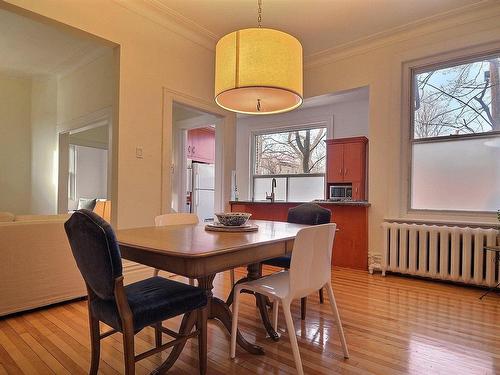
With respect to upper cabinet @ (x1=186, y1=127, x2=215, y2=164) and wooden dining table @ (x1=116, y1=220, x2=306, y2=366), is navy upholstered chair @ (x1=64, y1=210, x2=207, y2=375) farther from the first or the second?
upper cabinet @ (x1=186, y1=127, x2=215, y2=164)

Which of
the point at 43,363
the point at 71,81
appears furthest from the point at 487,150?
the point at 71,81

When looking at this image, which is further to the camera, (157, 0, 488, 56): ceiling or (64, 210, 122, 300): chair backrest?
(157, 0, 488, 56): ceiling

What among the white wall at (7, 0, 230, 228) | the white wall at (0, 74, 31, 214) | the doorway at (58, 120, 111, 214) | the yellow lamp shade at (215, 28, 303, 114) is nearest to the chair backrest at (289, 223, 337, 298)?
the yellow lamp shade at (215, 28, 303, 114)

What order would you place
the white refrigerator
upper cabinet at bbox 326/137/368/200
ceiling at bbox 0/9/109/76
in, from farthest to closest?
the white refrigerator → upper cabinet at bbox 326/137/368/200 → ceiling at bbox 0/9/109/76

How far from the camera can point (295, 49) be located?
77.9 inches

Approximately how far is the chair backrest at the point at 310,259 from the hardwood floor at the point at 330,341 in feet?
1.54

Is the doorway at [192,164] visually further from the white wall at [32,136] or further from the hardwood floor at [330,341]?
the hardwood floor at [330,341]

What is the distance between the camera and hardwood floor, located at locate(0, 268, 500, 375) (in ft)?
5.53

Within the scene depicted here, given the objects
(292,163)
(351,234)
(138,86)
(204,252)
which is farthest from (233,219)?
(292,163)

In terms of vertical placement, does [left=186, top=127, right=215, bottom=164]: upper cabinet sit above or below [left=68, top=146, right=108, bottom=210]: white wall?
above

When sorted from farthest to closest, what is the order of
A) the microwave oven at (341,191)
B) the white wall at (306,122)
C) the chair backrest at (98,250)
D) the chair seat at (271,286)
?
the white wall at (306,122) < the microwave oven at (341,191) < the chair seat at (271,286) < the chair backrest at (98,250)

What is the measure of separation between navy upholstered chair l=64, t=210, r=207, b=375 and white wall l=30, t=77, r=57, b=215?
176 inches

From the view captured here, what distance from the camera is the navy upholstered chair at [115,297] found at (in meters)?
1.27

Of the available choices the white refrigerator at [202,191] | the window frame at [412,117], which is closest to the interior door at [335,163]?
the window frame at [412,117]
